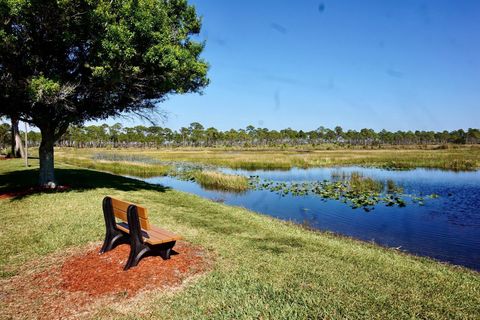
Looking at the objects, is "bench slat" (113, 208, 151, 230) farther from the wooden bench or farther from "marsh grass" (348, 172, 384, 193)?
"marsh grass" (348, 172, 384, 193)

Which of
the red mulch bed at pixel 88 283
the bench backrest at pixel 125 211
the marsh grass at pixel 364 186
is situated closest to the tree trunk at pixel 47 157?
the red mulch bed at pixel 88 283

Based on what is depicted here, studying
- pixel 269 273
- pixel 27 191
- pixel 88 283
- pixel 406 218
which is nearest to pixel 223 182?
pixel 406 218

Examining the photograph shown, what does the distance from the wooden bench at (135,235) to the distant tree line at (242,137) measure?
150427mm

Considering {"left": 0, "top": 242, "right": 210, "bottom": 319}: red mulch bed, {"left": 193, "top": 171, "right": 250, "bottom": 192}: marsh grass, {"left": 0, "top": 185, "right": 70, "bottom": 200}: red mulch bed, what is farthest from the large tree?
{"left": 193, "top": 171, "right": 250, "bottom": 192}: marsh grass

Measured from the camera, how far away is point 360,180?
30109 millimetres

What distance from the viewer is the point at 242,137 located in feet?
561

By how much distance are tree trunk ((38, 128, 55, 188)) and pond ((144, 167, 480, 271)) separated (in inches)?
436

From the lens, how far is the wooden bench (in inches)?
275

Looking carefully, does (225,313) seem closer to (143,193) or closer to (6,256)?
(6,256)

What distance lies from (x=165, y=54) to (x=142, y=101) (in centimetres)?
502

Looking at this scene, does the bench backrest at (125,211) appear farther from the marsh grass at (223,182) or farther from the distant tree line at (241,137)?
the distant tree line at (241,137)

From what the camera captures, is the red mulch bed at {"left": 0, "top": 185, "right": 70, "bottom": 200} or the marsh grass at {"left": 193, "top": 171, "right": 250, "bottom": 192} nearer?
the red mulch bed at {"left": 0, "top": 185, "right": 70, "bottom": 200}

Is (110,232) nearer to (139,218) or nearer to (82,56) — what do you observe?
(139,218)

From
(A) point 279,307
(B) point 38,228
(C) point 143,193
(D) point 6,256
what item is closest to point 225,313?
(A) point 279,307
